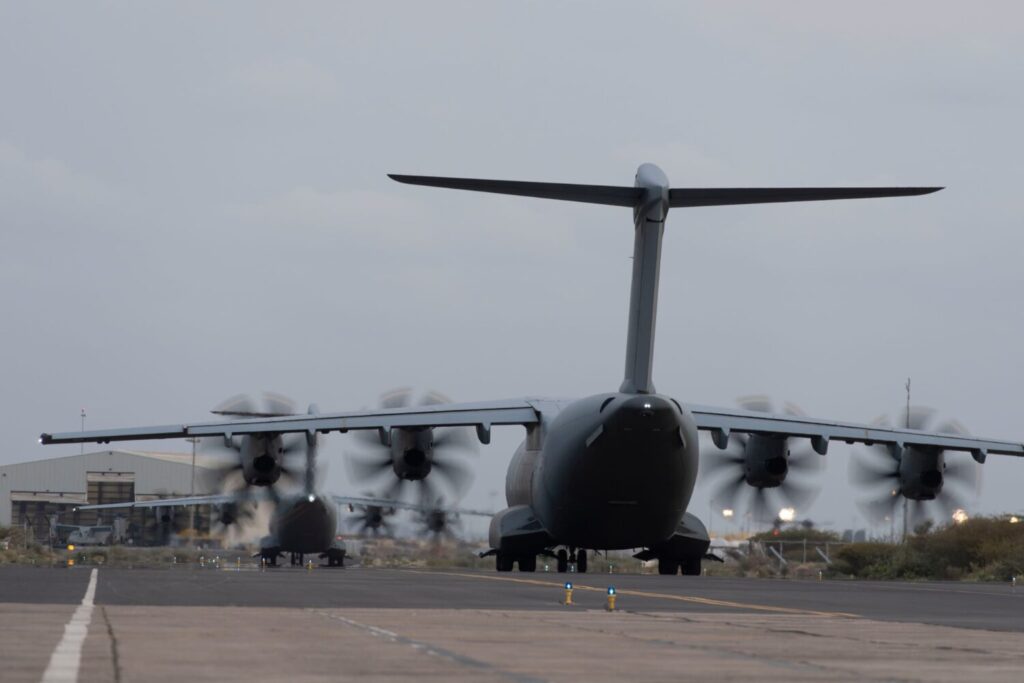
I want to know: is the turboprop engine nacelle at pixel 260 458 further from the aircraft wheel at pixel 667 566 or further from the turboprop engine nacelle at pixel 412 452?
the aircraft wheel at pixel 667 566

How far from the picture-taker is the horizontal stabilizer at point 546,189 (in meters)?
23.2

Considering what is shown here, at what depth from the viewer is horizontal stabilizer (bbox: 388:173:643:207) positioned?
23.2m

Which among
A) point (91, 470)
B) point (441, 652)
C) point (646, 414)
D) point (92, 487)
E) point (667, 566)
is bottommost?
point (92, 487)

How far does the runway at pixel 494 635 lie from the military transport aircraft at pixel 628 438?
646 centimetres

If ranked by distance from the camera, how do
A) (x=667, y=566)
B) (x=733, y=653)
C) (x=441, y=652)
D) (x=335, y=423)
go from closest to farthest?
1. (x=441, y=652)
2. (x=733, y=653)
3. (x=335, y=423)
4. (x=667, y=566)

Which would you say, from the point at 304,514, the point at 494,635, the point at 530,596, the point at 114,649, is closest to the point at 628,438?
the point at 530,596

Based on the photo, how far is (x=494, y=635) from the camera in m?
12.7

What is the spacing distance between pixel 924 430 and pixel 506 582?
1408 centimetres

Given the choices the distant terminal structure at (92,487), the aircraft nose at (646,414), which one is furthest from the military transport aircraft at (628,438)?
the distant terminal structure at (92,487)

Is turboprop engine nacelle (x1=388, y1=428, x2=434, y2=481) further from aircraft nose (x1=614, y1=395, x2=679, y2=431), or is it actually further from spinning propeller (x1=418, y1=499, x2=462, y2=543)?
spinning propeller (x1=418, y1=499, x2=462, y2=543)

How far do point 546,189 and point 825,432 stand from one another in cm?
1293

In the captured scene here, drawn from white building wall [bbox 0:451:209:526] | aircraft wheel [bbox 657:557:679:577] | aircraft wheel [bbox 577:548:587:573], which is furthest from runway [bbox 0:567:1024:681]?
white building wall [bbox 0:451:209:526]

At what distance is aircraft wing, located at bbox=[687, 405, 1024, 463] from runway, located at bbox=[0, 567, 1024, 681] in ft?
45.0

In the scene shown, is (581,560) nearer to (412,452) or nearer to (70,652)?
(412,452)
